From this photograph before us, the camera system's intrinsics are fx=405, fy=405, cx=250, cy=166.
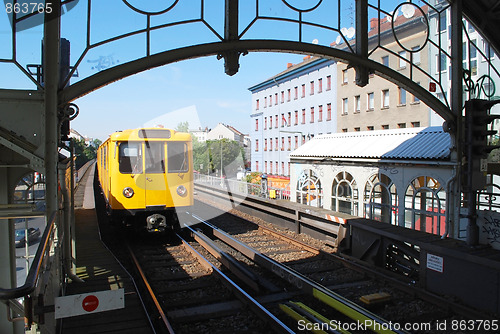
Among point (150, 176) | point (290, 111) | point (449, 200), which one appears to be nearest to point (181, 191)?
point (150, 176)

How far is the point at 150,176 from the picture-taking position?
1064 centimetres

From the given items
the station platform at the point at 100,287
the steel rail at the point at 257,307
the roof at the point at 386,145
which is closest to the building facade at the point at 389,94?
the roof at the point at 386,145

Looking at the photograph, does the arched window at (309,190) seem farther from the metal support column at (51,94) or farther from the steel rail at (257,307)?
the metal support column at (51,94)

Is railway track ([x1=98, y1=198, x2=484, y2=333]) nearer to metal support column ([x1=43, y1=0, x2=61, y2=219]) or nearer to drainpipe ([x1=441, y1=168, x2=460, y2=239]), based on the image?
metal support column ([x1=43, y1=0, x2=61, y2=219])

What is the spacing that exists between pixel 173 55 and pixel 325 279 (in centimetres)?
493

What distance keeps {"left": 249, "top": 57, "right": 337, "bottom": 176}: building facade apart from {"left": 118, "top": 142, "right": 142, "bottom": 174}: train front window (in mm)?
23839

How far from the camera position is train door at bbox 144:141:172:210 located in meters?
10.6

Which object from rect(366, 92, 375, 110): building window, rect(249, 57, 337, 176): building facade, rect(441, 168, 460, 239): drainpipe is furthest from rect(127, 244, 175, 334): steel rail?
rect(366, 92, 375, 110): building window

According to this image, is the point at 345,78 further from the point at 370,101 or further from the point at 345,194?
the point at 345,194

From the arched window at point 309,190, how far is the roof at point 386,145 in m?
0.76

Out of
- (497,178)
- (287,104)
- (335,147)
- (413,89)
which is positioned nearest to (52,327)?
(413,89)

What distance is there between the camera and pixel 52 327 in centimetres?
477

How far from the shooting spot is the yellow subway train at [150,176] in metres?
10.4

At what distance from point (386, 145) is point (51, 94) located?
10.3 metres
